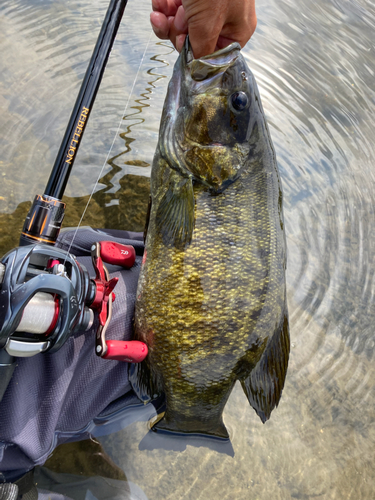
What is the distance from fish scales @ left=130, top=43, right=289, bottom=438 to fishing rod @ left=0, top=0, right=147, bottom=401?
23 cm

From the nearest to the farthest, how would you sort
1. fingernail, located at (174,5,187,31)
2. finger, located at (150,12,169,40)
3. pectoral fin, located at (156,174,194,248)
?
pectoral fin, located at (156,174,194,248) → fingernail, located at (174,5,187,31) → finger, located at (150,12,169,40)

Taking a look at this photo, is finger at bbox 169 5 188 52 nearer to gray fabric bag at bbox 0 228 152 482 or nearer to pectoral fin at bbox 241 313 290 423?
gray fabric bag at bbox 0 228 152 482

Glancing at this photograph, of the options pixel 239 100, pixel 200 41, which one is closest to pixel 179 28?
pixel 200 41

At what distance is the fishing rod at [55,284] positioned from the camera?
4.17 ft

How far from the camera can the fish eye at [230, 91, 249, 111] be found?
6.42 feet

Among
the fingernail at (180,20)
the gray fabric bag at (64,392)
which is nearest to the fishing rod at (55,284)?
the gray fabric bag at (64,392)

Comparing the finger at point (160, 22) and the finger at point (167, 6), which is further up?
the finger at point (167, 6)

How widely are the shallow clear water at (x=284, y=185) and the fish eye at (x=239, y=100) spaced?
1.23 meters

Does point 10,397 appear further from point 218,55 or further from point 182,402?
point 218,55

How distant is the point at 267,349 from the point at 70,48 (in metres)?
3.18

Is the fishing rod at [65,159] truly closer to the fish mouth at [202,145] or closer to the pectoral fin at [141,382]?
the fish mouth at [202,145]

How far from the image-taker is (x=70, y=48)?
3461 mm

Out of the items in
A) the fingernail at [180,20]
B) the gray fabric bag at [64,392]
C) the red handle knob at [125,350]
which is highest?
the fingernail at [180,20]

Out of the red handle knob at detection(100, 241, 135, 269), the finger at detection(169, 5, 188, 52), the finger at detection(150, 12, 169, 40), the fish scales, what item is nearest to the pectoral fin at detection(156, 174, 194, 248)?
the fish scales
